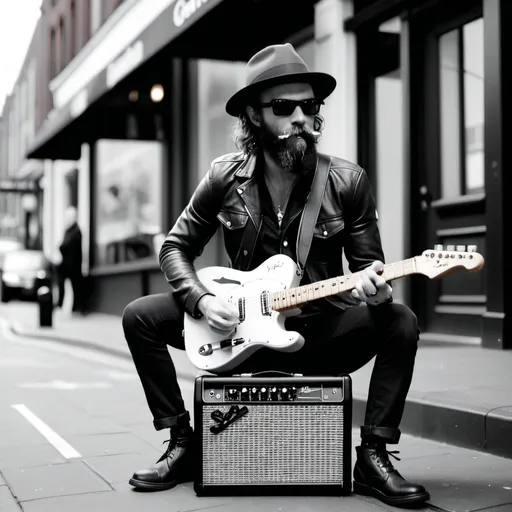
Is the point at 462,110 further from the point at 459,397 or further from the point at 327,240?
the point at 327,240

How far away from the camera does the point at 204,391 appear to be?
315 cm

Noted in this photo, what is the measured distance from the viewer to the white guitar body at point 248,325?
313 centimetres

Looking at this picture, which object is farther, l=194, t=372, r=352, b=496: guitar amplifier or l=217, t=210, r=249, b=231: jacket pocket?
l=217, t=210, r=249, b=231: jacket pocket

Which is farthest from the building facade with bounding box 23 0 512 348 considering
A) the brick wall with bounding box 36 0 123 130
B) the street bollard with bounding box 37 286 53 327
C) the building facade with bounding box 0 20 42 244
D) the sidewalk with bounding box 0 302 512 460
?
the building facade with bounding box 0 20 42 244

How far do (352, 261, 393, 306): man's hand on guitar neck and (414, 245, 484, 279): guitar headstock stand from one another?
140mm

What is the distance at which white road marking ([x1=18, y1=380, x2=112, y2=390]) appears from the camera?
6578 millimetres

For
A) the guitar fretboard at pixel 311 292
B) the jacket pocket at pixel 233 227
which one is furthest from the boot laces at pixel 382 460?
the jacket pocket at pixel 233 227

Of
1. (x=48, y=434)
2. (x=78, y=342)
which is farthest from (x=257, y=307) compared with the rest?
(x=78, y=342)

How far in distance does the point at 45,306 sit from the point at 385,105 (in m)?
5.83

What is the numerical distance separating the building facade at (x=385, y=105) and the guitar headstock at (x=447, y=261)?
3665 millimetres

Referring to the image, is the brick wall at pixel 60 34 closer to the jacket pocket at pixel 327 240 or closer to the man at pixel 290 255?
the man at pixel 290 255

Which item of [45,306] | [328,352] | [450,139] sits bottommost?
[45,306]

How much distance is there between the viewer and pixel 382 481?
10.1ft

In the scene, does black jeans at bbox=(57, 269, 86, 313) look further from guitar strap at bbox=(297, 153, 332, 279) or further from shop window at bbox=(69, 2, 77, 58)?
guitar strap at bbox=(297, 153, 332, 279)
